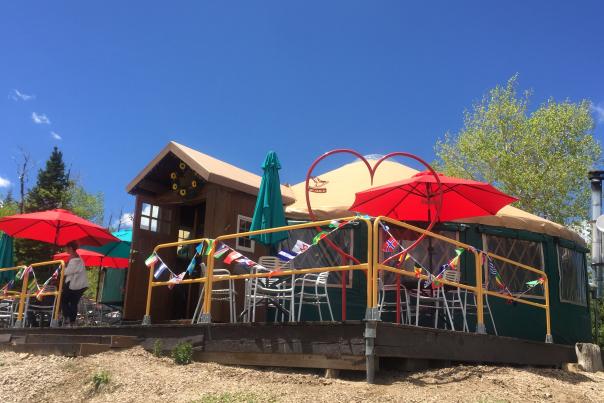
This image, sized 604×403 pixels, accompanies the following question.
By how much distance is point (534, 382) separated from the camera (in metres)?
5.64

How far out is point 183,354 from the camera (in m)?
6.09

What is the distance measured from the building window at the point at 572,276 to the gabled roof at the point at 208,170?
6062 millimetres

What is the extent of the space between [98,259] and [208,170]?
5.06 m

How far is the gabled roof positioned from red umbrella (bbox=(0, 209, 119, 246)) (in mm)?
983

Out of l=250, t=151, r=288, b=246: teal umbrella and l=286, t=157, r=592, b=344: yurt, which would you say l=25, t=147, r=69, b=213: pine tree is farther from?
l=250, t=151, r=288, b=246: teal umbrella

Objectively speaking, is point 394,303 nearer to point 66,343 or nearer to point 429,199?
point 429,199

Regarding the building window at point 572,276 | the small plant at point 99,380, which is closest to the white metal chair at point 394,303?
the small plant at point 99,380

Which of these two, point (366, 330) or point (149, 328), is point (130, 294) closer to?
point (149, 328)

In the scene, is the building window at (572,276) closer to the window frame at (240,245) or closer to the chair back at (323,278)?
the window frame at (240,245)

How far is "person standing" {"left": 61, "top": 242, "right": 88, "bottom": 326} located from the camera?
862 cm

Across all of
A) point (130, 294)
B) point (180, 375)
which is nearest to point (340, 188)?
point (130, 294)

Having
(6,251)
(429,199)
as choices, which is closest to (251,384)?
(429,199)

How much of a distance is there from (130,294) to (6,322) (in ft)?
12.0

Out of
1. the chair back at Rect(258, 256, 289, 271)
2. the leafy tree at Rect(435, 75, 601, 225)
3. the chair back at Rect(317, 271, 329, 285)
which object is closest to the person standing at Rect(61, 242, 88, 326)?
the chair back at Rect(258, 256, 289, 271)
